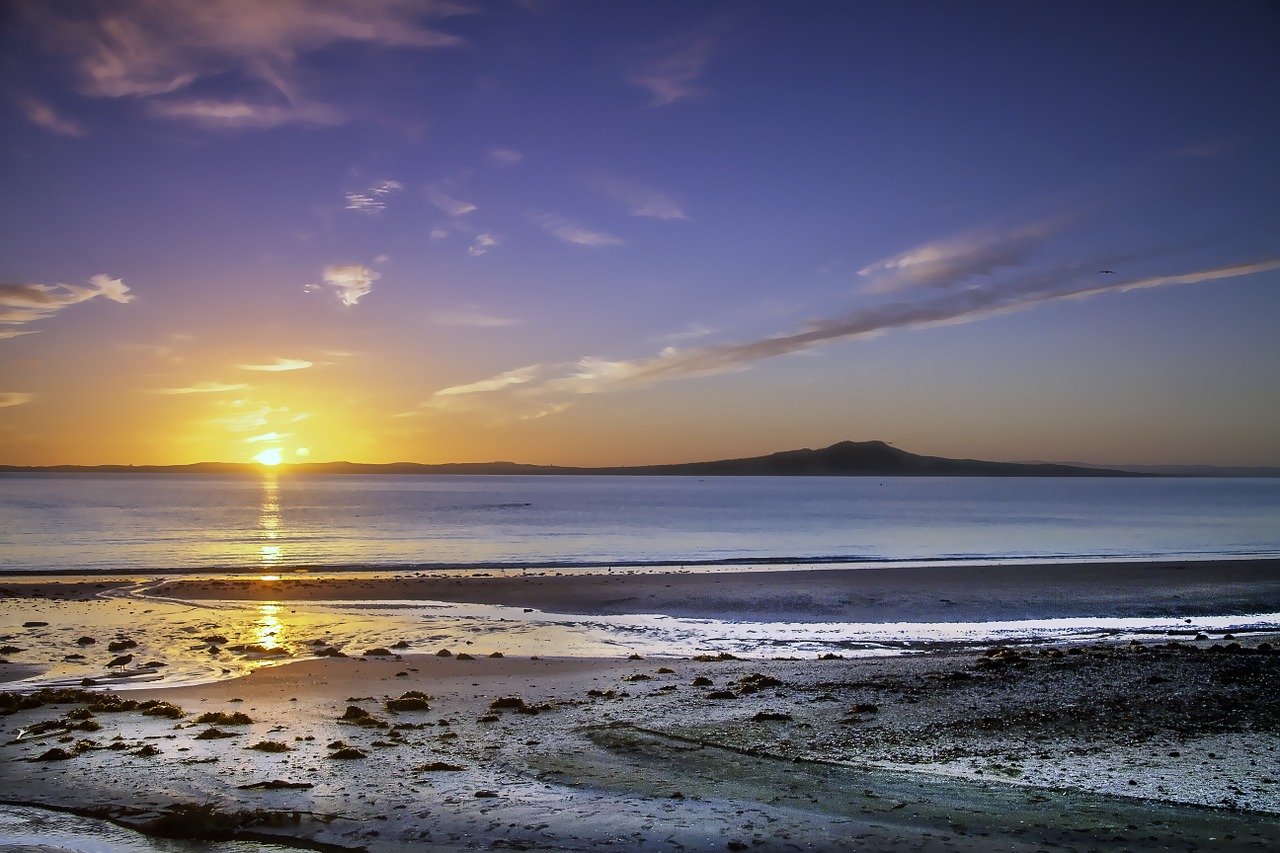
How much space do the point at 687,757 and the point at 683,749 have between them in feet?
1.37

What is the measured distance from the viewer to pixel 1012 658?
1870 cm

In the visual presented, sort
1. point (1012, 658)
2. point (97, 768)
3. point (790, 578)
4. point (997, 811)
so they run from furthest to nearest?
point (790, 578) → point (1012, 658) → point (97, 768) → point (997, 811)

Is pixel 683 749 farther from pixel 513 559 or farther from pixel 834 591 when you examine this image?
pixel 513 559

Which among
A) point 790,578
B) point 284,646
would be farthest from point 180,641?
point 790,578

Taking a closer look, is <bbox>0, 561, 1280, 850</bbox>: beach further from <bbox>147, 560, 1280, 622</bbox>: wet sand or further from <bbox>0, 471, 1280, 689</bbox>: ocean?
<bbox>147, 560, 1280, 622</bbox>: wet sand

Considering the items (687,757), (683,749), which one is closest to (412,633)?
(683,749)

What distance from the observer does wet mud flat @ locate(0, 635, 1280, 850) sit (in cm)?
863

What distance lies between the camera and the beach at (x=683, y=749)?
28.5 ft

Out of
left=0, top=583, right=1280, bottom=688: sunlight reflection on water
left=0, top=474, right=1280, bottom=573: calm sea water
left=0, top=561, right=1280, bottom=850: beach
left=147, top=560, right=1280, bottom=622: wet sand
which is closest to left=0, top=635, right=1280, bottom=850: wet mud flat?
left=0, top=561, right=1280, bottom=850: beach

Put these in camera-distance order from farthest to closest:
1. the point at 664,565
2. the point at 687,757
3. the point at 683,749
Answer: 1. the point at 664,565
2. the point at 683,749
3. the point at 687,757

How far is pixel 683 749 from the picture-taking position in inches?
467

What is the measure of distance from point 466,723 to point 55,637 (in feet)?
50.3

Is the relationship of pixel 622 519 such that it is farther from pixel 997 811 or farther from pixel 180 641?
pixel 997 811

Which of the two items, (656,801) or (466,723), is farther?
(466,723)
